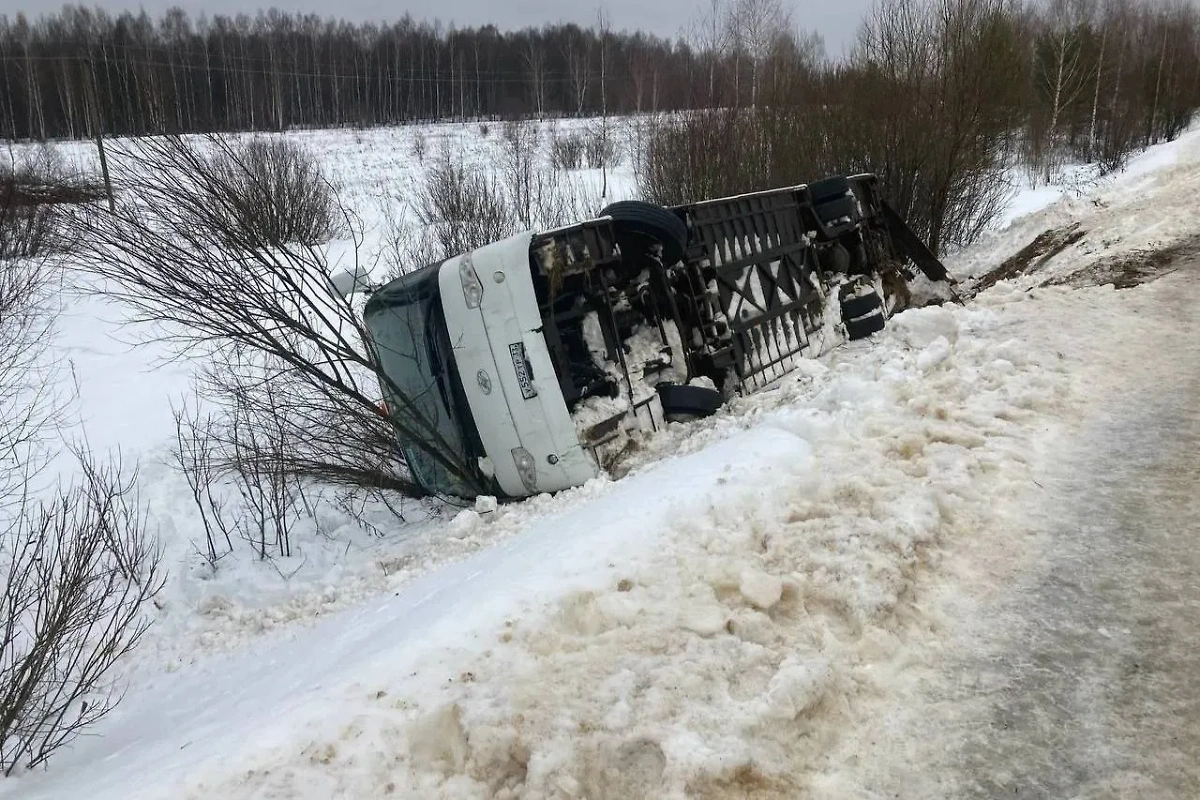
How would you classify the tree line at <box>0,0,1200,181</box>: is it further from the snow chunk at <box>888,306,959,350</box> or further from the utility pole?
the snow chunk at <box>888,306,959,350</box>

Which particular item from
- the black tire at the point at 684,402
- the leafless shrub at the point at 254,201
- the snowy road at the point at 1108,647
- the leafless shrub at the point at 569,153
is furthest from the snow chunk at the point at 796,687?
the leafless shrub at the point at 569,153

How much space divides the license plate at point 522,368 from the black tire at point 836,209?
4.22m

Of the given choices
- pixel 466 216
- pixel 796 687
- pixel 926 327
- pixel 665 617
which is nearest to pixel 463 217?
pixel 466 216

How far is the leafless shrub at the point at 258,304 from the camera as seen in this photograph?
6.57 metres

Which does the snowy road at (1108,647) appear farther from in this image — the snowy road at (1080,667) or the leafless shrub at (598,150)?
the leafless shrub at (598,150)

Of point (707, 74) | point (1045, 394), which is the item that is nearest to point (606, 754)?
point (1045, 394)

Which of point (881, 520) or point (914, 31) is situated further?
point (914, 31)

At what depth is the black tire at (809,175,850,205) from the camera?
822cm

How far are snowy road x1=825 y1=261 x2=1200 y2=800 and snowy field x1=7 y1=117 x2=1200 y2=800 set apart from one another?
0.39ft

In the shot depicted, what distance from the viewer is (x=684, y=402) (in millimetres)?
6016

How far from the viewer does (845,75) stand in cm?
1352

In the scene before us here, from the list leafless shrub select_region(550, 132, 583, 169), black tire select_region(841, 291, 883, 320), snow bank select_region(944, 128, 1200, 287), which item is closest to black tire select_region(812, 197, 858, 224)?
black tire select_region(841, 291, 883, 320)

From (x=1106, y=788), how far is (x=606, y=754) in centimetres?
142

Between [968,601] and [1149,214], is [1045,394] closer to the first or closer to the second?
[968,601]
